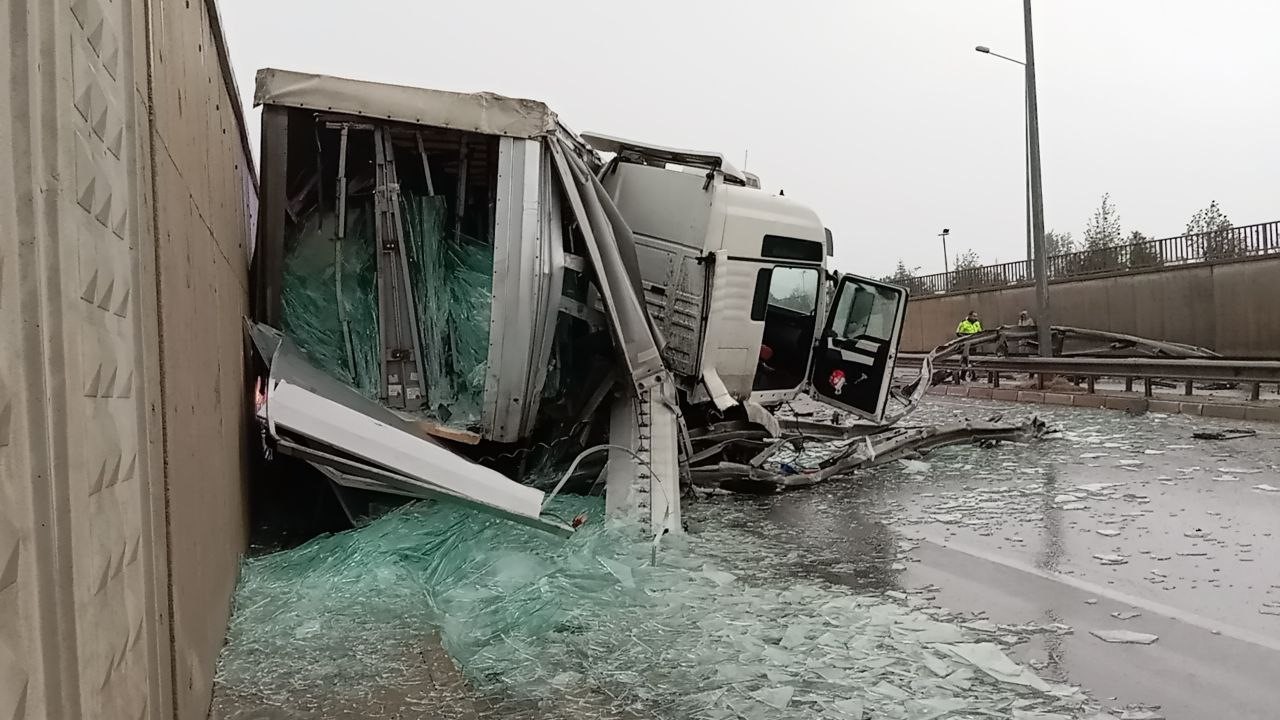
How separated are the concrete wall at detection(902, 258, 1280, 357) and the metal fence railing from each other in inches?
15.4

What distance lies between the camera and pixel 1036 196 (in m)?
15.8

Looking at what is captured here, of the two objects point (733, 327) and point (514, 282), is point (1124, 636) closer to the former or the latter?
point (514, 282)

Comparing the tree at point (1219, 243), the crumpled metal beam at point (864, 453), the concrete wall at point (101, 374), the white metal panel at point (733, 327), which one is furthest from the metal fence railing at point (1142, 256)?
the concrete wall at point (101, 374)

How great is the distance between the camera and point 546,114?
17.9 ft

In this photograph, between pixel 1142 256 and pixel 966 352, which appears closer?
pixel 966 352

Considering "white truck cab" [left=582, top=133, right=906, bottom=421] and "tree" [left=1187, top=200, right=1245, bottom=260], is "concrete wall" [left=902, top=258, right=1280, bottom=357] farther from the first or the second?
"white truck cab" [left=582, top=133, right=906, bottom=421]

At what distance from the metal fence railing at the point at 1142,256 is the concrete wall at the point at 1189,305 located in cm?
39

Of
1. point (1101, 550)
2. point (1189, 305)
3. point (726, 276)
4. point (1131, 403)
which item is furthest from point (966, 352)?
point (1101, 550)

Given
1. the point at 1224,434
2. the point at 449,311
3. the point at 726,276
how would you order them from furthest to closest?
the point at 1224,434 → the point at 726,276 → the point at 449,311

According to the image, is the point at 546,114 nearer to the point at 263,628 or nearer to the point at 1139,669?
the point at 263,628

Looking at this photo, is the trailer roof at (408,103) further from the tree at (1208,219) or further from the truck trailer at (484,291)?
the tree at (1208,219)

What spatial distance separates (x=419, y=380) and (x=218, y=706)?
3026 millimetres

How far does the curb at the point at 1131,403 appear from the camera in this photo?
10.3m

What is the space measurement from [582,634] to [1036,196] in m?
14.9
